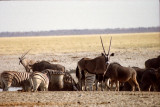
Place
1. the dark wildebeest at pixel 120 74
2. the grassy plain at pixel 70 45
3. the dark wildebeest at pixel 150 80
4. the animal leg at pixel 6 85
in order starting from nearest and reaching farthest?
the animal leg at pixel 6 85 → the dark wildebeest at pixel 150 80 → the dark wildebeest at pixel 120 74 → the grassy plain at pixel 70 45

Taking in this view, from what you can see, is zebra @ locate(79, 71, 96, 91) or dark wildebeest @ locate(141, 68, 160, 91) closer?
dark wildebeest @ locate(141, 68, 160, 91)

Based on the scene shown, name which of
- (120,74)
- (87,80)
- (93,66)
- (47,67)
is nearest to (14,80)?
(87,80)

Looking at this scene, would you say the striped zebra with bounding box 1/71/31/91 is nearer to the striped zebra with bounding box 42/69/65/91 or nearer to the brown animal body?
the striped zebra with bounding box 42/69/65/91

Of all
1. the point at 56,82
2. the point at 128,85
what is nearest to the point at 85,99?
the point at 56,82

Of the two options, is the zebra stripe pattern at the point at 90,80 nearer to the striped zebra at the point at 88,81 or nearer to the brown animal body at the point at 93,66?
the striped zebra at the point at 88,81

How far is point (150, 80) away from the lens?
1273cm

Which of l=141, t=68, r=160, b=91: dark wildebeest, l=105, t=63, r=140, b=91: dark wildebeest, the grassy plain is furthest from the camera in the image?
the grassy plain

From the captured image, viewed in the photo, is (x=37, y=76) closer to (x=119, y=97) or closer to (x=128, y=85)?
(x=119, y=97)

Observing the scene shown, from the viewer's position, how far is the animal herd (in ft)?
38.1

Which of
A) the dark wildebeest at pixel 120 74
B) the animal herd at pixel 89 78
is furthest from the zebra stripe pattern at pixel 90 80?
the dark wildebeest at pixel 120 74

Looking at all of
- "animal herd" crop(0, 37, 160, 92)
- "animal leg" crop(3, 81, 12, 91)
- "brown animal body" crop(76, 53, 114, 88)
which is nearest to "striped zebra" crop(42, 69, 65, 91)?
"animal herd" crop(0, 37, 160, 92)

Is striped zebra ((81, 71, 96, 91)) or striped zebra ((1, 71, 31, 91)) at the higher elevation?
striped zebra ((1, 71, 31, 91))

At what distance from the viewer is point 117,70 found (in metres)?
12.9

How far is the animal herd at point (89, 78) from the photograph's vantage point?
11614mm
